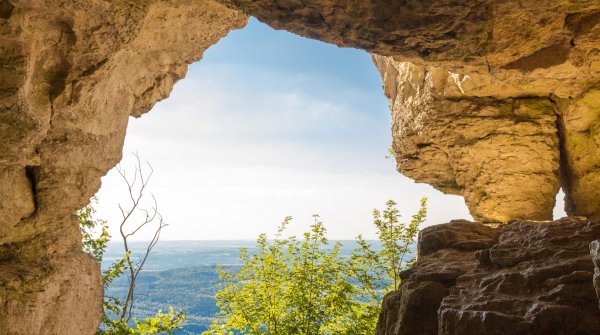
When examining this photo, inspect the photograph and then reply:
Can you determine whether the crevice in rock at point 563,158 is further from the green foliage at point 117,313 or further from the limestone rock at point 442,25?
the green foliage at point 117,313

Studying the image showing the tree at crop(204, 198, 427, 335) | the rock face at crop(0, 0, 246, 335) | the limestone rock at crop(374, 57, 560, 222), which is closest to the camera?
the rock face at crop(0, 0, 246, 335)

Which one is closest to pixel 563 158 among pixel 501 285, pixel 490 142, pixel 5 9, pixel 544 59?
pixel 490 142

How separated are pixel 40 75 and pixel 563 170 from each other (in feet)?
44.2

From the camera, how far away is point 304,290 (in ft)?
45.1

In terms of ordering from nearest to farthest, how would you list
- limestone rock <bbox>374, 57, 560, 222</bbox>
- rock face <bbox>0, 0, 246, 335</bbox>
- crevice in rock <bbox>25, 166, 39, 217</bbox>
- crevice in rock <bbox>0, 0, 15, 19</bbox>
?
crevice in rock <bbox>0, 0, 15, 19</bbox> < rock face <bbox>0, 0, 246, 335</bbox> < crevice in rock <bbox>25, 166, 39, 217</bbox> < limestone rock <bbox>374, 57, 560, 222</bbox>

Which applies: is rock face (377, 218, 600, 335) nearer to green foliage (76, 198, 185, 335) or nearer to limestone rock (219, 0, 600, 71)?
limestone rock (219, 0, 600, 71)

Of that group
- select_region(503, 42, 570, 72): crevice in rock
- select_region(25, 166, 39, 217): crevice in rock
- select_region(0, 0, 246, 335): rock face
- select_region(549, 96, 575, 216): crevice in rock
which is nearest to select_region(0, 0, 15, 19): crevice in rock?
select_region(0, 0, 246, 335): rock face

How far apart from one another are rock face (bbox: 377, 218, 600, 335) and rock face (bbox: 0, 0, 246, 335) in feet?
19.9

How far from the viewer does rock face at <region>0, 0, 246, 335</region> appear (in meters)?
6.28

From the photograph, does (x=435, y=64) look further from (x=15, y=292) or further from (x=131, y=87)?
(x=15, y=292)

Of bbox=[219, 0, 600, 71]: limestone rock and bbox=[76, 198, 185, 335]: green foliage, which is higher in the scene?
bbox=[219, 0, 600, 71]: limestone rock

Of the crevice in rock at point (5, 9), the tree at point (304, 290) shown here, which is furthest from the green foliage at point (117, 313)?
the crevice in rock at point (5, 9)

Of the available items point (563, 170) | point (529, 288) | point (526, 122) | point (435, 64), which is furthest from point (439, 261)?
point (563, 170)

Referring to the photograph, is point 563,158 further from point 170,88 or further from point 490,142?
point 170,88
